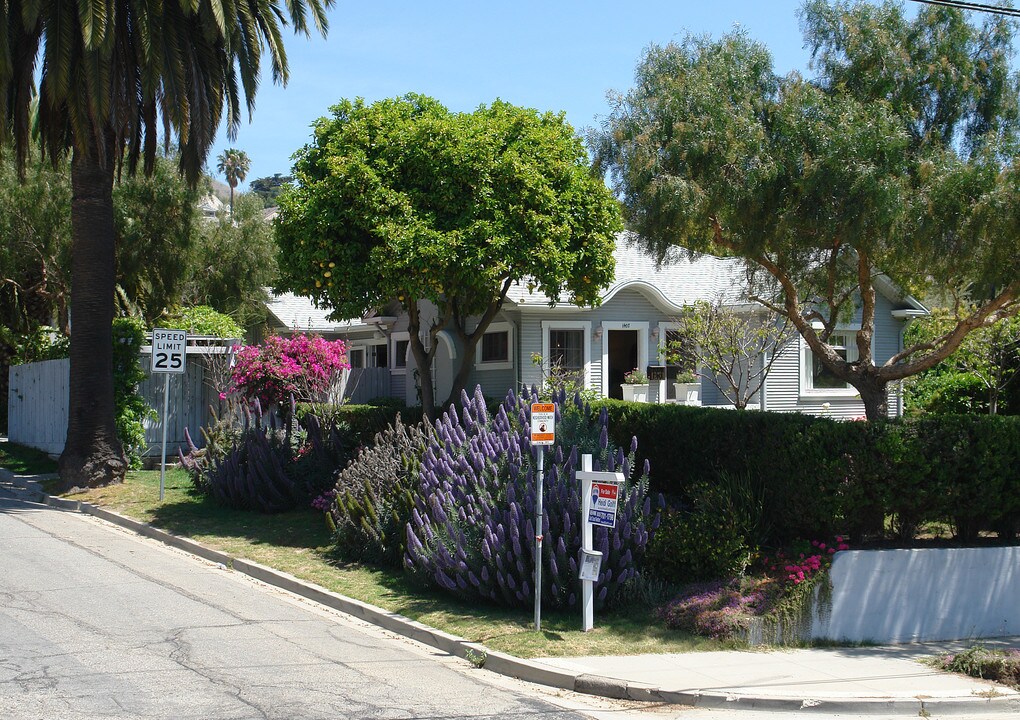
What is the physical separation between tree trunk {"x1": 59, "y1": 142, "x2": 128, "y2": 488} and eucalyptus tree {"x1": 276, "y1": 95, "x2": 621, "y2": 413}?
4315 millimetres

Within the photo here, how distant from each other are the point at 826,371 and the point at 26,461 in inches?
759

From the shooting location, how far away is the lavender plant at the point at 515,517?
10.6 meters

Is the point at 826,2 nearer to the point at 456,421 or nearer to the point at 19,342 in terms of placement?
the point at 456,421

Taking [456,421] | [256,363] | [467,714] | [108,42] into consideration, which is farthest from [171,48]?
[467,714]

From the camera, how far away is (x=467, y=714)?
7.48 m

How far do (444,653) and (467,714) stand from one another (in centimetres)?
216

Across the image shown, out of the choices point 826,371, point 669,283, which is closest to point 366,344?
point 669,283

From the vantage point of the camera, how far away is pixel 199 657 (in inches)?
339

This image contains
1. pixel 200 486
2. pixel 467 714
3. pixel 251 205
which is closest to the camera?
pixel 467 714

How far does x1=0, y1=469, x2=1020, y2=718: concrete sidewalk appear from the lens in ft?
26.7

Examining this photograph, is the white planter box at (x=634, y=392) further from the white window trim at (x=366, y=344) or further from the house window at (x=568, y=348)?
the white window trim at (x=366, y=344)

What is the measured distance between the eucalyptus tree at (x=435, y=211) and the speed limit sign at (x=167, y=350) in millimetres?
2616

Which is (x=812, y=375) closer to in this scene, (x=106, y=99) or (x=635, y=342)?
(x=635, y=342)

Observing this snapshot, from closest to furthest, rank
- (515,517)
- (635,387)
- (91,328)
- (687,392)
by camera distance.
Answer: (515,517) → (91,328) → (635,387) → (687,392)
